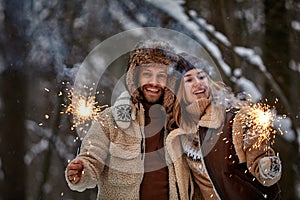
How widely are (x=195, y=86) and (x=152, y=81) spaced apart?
0.12 metres

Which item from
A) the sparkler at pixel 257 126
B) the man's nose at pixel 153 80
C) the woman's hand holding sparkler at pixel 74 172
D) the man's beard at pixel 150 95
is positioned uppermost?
the man's nose at pixel 153 80

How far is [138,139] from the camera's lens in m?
1.26

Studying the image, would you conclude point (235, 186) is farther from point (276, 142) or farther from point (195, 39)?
point (195, 39)

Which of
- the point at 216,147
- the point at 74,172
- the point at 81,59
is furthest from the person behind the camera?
the point at 81,59

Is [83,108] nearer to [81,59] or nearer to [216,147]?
[81,59]

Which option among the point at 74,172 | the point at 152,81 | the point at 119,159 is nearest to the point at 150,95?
the point at 152,81

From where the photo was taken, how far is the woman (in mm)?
1235

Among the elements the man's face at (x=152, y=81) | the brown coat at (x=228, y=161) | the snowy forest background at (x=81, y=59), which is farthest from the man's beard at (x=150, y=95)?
the snowy forest background at (x=81, y=59)

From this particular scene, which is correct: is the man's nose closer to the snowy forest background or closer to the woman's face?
the woman's face

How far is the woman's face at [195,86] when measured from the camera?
1286 mm

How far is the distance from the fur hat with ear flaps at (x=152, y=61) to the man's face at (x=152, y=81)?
12 millimetres

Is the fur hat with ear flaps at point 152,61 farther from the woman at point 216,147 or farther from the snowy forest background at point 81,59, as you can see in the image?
the snowy forest background at point 81,59

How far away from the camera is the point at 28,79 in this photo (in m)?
1.51

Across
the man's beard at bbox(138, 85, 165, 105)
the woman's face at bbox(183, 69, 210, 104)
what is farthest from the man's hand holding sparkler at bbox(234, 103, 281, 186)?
the man's beard at bbox(138, 85, 165, 105)
